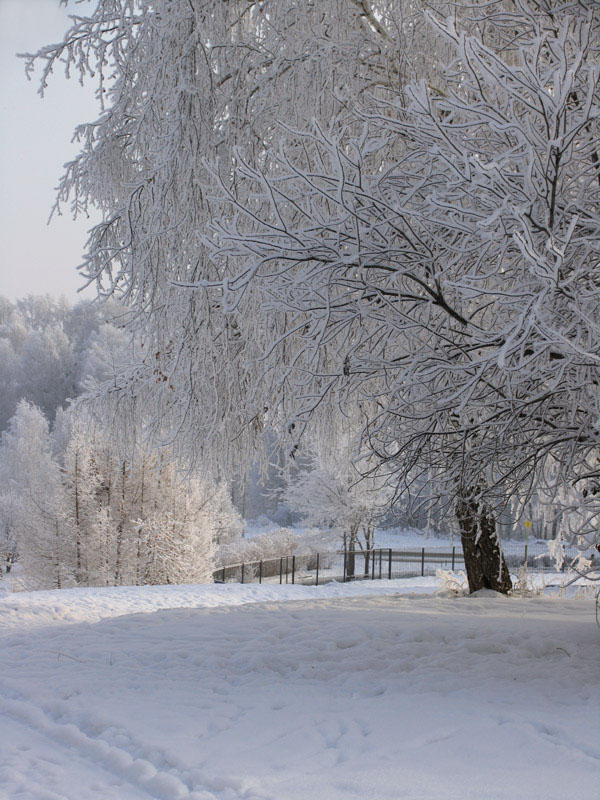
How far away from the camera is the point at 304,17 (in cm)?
546

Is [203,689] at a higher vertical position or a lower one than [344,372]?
lower

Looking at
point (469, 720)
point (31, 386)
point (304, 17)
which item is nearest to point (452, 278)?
point (469, 720)

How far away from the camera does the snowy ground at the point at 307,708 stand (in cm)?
283

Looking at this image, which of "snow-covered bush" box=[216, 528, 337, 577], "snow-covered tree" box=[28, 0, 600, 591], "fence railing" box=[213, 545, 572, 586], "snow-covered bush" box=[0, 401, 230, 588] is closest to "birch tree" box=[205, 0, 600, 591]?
"snow-covered tree" box=[28, 0, 600, 591]

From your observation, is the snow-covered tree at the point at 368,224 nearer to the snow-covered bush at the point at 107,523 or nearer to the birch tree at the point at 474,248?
the birch tree at the point at 474,248

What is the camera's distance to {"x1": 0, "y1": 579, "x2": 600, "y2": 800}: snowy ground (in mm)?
2828

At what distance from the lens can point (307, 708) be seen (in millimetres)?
3795

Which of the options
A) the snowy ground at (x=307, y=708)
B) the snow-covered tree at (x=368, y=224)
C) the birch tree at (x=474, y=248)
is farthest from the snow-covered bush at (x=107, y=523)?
the birch tree at (x=474, y=248)

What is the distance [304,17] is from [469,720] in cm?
502

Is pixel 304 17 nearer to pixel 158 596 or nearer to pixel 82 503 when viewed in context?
pixel 158 596

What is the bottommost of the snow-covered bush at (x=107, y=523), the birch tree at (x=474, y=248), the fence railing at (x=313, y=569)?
the fence railing at (x=313, y=569)

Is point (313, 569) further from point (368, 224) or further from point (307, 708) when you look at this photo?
point (368, 224)

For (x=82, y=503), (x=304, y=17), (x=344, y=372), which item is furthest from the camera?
(x=82, y=503)

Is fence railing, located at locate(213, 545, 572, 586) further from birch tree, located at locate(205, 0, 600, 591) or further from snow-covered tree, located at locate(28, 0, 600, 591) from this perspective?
birch tree, located at locate(205, 0, 600, 591)
